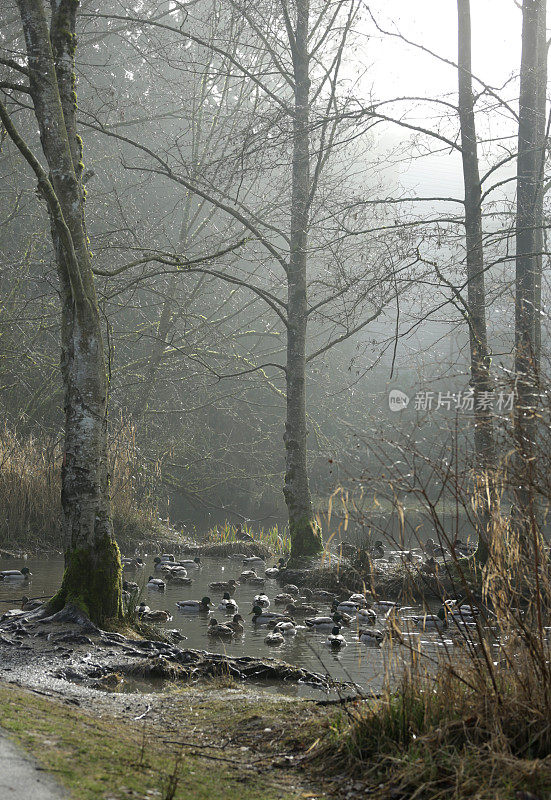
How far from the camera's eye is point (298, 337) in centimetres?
1232

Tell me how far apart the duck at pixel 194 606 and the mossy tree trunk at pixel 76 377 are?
7.85 ft

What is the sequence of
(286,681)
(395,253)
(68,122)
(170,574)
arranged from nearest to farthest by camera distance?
(286,681) < (68,122) < (395,253) < (170,574)

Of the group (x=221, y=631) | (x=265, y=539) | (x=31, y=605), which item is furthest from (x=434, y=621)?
(x=265, y=539)

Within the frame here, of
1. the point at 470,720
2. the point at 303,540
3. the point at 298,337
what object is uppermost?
the point at 298,337

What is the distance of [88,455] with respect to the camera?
6.36m

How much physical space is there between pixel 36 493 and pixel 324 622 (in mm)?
6430

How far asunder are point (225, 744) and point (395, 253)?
7.46m

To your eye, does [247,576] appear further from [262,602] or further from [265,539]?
[265,539]

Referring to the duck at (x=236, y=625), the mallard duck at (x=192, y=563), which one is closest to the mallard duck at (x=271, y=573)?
the mallard duck at (x=192, y=563)

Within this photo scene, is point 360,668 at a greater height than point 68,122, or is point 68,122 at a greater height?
point 68,122

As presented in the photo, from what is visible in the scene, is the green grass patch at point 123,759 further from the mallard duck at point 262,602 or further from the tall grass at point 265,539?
the tall grass at point 265,539

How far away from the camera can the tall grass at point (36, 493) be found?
12633 millimetres

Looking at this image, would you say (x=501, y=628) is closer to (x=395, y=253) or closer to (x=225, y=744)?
(x=225, y=744)

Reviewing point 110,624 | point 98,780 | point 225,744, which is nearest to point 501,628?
point 225,744
